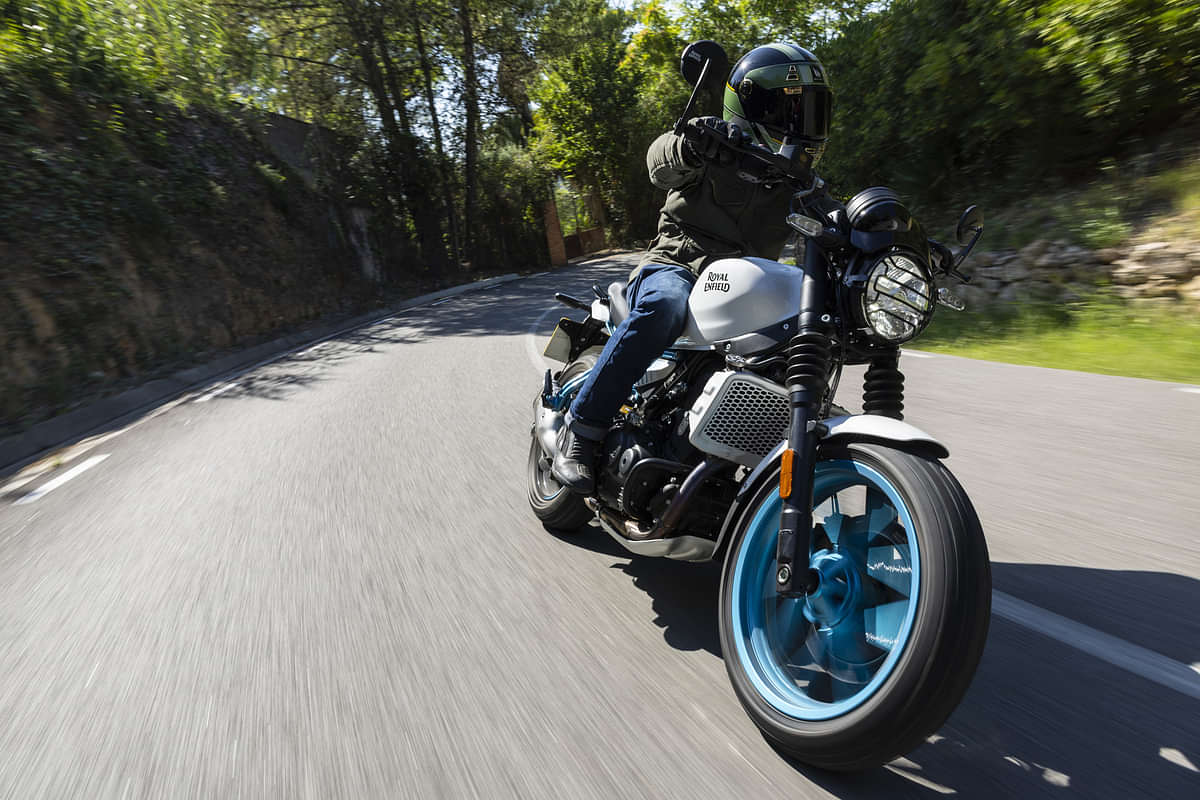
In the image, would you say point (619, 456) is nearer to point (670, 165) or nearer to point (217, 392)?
point (670, 165)

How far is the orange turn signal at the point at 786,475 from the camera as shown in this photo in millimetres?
2010

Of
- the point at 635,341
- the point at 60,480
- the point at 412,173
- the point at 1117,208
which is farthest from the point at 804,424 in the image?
the point at 412,173

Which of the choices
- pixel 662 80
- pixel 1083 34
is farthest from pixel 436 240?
pixel 1083 34

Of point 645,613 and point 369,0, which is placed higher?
point 369,0

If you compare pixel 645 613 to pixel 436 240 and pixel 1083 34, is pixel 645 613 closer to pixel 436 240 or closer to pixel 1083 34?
pixel 1083 34

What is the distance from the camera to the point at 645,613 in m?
2.86

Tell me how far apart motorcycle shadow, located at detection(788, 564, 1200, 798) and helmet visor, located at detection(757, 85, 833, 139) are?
1.72 meters

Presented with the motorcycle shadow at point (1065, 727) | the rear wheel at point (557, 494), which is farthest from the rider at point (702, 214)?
the motorcycle shadow at point (1065, 727)

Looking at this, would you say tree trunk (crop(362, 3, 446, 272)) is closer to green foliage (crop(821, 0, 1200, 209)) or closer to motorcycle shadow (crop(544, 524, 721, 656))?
green foliage (crop(821, 0, 1200, 209))

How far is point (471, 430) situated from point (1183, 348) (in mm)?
5812

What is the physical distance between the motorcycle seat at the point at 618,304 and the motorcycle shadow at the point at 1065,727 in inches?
68.5

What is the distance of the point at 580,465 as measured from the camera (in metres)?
3.11

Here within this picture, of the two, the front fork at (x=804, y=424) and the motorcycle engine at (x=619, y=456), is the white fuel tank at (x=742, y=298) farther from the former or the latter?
the motorcycle engine at (x=619, y=456)

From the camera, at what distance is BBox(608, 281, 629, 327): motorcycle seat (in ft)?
10.3
